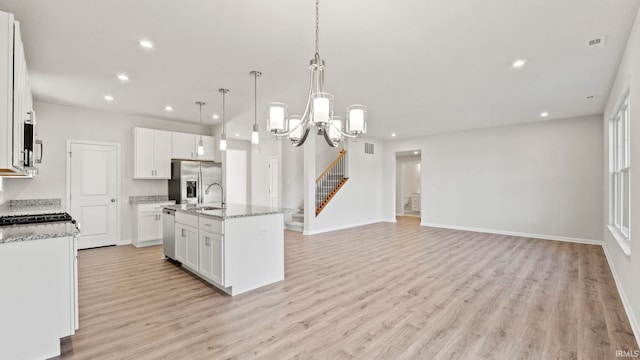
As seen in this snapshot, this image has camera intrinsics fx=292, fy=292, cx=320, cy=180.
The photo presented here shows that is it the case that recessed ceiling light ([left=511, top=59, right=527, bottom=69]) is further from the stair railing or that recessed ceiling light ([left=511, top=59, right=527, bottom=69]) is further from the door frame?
the door frame

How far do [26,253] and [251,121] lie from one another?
186 inches

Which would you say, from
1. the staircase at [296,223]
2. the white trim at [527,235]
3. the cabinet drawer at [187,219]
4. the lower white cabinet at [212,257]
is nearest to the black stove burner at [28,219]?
the cabinet drawer at [187,219]

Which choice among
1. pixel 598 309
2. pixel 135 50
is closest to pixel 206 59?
pixel 135 50

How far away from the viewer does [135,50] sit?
3.06 metres

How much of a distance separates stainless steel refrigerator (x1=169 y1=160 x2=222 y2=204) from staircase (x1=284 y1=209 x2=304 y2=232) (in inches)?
75.8

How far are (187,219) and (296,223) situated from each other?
384 cm

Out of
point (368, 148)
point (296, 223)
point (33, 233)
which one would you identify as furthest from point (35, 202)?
point (368, 148)

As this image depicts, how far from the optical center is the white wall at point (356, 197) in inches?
279

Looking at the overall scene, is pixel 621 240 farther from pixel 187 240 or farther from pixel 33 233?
pixel 33 233

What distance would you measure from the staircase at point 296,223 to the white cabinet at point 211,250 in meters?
3.80

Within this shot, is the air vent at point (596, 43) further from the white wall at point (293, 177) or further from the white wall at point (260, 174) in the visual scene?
the white wall at point (260, 174)

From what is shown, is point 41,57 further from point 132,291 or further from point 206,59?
point 132,291

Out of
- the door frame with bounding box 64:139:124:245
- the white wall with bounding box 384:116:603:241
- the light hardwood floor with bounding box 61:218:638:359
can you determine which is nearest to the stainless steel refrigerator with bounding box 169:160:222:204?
the door frame with bounding box 64:139:124:245

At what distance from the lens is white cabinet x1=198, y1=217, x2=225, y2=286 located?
3.21 m
